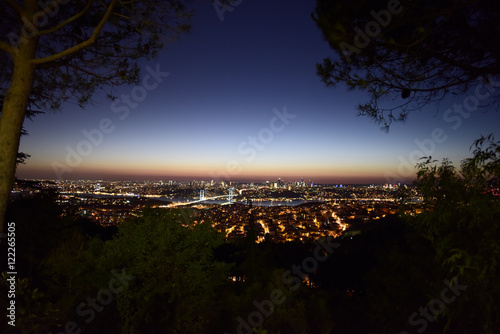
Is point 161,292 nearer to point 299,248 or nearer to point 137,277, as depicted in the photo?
point 137,277

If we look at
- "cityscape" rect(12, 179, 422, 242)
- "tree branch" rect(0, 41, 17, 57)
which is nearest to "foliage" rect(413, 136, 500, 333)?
"cityscape" rect(12, 179, 422, 242)

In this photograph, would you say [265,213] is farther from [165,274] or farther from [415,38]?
[415,38]

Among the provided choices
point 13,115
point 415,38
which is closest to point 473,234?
point 415,38

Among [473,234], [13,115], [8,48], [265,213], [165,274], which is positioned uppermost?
[8,48]

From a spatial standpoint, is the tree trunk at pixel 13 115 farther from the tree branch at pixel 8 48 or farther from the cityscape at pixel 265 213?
the cityscape at pixel 265 213

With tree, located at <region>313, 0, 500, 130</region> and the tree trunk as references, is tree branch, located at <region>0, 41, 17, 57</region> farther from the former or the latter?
tree, located at <region>313, 0, 500, 130</region>

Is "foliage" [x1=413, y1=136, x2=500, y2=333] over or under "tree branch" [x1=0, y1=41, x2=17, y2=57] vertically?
under

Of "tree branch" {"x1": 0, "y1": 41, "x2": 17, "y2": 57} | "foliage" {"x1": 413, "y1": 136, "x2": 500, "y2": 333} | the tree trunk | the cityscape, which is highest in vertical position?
Result: "tree branch" {"x1": 0, "y1": 41, "x2": 17, "y2": 57}

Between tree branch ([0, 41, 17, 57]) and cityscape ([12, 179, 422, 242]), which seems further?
cityscape ([12, 179, 422, 242])

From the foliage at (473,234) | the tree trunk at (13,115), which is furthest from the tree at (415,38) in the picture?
the tree trunk at (13,115)
